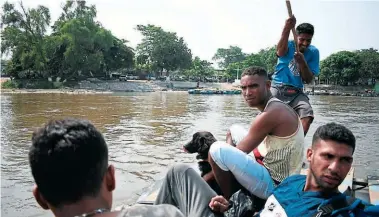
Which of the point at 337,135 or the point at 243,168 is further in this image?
the point at 243,168

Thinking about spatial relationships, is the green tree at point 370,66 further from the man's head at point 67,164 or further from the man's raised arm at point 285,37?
the man's head at point 67,164

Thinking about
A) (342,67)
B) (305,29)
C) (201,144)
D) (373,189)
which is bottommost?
(373,189)

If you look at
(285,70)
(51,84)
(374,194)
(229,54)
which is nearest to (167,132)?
(285,70)

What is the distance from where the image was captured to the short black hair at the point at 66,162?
1356 mm

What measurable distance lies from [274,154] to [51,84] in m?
52.6

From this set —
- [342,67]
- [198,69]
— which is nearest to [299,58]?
[342,67]

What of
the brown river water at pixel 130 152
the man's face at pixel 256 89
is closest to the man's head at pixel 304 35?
the man's face at pixel 256 89

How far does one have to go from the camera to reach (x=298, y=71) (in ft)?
15.7

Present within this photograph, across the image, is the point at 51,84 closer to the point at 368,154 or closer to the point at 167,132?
the point at 167,132

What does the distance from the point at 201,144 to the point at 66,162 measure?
6.81 ft

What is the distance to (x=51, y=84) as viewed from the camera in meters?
51.7

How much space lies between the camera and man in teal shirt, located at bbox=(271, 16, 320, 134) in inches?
183

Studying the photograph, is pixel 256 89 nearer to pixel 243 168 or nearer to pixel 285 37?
pixel 243 168

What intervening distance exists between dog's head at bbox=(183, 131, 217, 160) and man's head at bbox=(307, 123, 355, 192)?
3.76 ft
